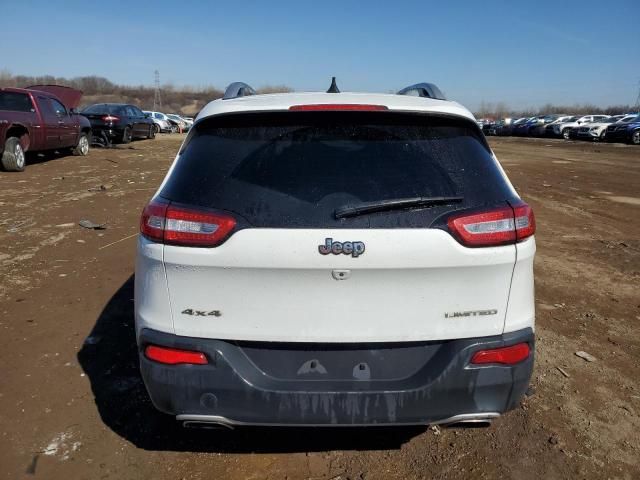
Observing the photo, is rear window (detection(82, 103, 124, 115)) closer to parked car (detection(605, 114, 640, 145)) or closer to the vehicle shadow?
the vehicle shadow

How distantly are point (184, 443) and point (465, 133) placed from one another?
7.08 feet

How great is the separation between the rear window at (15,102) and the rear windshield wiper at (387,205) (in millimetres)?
12783

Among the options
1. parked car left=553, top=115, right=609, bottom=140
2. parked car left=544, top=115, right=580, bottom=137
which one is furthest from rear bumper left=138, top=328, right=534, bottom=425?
parked car left=544, top=115, right=580, bottom=137

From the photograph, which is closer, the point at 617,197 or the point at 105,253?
the point at 105,253

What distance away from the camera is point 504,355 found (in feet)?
6.97

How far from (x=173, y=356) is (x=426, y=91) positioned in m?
2.12

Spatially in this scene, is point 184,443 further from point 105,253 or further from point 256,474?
point 105,253

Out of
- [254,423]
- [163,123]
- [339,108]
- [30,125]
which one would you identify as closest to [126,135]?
[30,125]

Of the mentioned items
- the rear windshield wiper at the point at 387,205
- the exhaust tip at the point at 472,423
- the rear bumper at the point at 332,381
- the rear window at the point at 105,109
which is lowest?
the rear window at the point at 105,109

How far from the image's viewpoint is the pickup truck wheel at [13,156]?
37.9 ft

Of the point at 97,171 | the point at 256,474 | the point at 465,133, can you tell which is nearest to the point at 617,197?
the point at 465,133

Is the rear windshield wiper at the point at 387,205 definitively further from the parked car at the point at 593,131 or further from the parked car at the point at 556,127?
the parked car at the point at 556,127

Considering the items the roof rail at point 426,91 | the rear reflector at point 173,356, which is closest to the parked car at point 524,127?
the roof rail at point 426,91

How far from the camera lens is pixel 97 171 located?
13.1m
